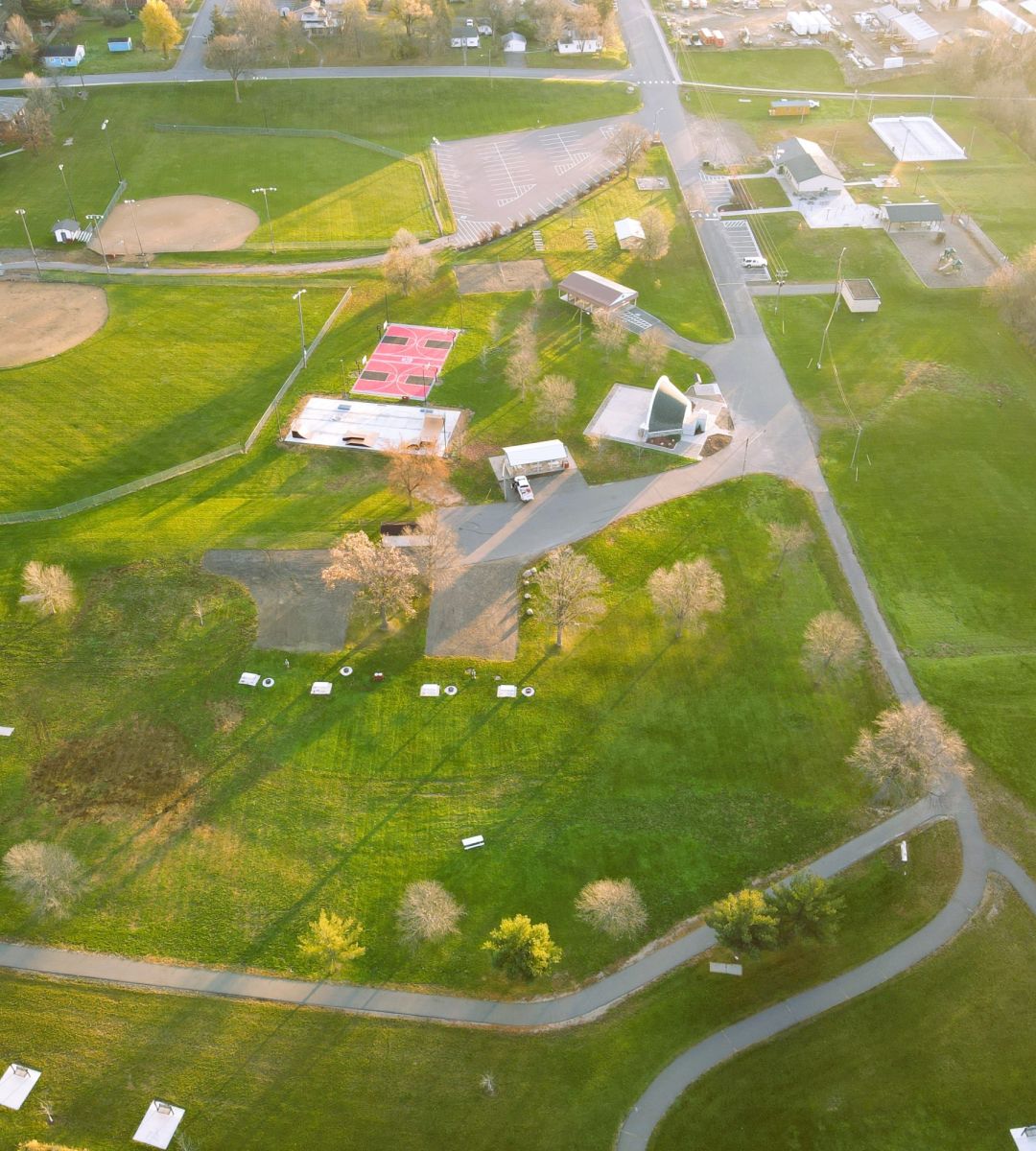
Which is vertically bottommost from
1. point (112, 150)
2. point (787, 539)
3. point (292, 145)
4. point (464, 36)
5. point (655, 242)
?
point (787, 539)

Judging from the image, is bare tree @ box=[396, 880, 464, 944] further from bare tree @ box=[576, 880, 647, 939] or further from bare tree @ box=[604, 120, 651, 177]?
bare tree @ box=[604, 120, 651, 177]

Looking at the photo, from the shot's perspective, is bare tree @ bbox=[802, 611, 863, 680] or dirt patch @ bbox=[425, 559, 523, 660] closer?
bare tree @ bbox=[802, 611, 863, 680]

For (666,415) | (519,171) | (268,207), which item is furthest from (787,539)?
(268,207)

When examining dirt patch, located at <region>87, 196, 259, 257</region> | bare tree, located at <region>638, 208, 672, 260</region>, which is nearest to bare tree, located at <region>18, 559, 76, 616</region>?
dirt patch, located at <region>87, 196, 259, 257</region>

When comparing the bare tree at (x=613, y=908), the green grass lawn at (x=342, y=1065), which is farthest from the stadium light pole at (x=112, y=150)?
the bare tree at (x=613, y=908)

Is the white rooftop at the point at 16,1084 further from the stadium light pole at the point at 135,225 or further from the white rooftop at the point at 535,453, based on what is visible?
the stadium light pole at the point at 135,225

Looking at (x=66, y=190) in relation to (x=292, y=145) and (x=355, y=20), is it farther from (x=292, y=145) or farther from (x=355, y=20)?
(x=355, y=20)
